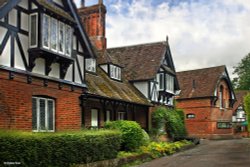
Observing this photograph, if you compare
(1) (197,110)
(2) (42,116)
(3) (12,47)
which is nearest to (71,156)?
(2) (42,116)

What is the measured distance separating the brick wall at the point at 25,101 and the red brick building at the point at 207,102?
2923 cm

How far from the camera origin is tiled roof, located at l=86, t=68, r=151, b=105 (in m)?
22.6

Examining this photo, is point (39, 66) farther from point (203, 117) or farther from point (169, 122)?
point (203, 117)

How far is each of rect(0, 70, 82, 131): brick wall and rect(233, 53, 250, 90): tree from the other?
71.1 m

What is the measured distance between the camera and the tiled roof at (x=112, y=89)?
2262 centimetres

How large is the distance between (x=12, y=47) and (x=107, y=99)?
332 inches

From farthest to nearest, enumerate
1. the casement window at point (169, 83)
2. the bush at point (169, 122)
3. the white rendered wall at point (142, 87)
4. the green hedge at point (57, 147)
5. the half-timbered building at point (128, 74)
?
the casement window at point (169, 83) → the bush at point (169, 122) → the white rendered wall at point (142, 87) → the half-timbered building at point (128, 74) → the green hedge at point (57, 147)

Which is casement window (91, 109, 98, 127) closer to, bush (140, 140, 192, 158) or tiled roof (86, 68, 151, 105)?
tiled roof (86, 68, 151, 105)

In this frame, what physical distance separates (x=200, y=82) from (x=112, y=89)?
2470cm

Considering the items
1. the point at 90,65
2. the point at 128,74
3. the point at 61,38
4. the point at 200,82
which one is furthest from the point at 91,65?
the point at 200,82

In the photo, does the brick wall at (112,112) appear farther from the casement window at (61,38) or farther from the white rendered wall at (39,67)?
the white rendered wall at (39,67)

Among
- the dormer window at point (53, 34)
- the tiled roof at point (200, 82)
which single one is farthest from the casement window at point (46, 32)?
the tiled roof at point (200, 82)

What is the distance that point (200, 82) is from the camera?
1885 inches

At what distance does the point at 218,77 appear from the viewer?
4681 cm
